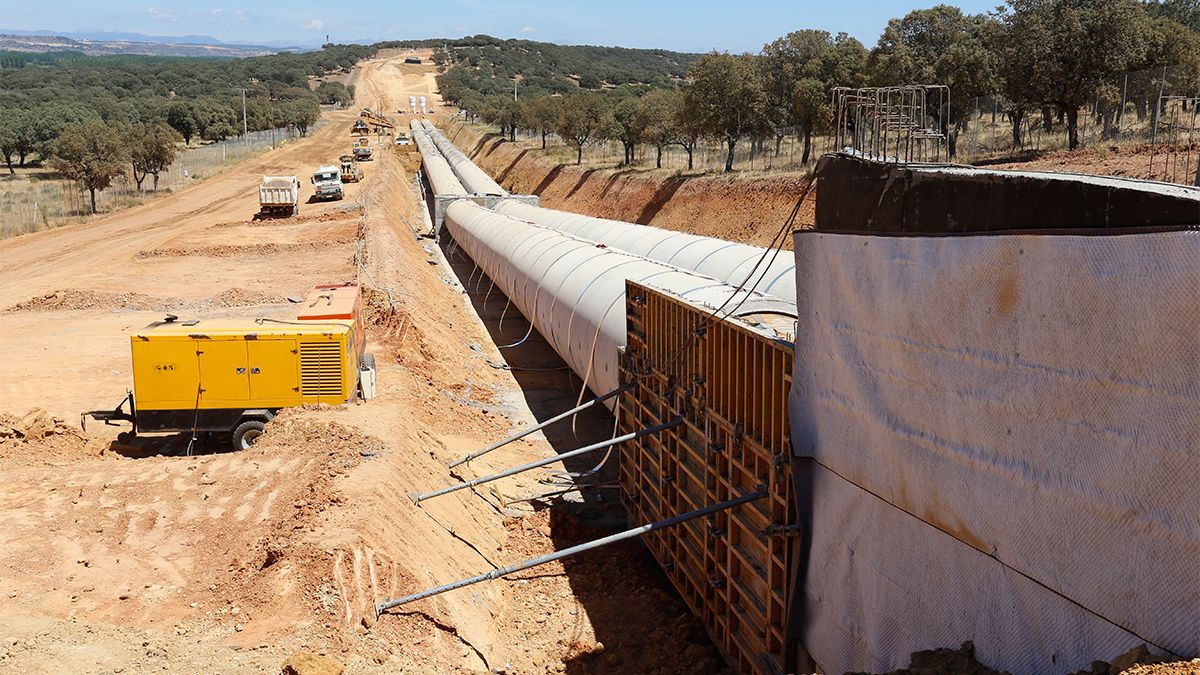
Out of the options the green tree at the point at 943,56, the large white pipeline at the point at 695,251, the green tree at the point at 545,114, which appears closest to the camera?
the large white pipeline at the point at 695,251

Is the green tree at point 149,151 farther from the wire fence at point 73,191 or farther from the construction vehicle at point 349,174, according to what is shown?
the construction vehicle at point 349,174

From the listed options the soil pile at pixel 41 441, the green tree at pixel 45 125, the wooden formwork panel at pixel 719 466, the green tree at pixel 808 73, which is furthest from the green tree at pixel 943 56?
the green tree at pixel 45 125

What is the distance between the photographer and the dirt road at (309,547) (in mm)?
8609

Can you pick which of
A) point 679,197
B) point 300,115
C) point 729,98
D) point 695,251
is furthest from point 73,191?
point 300,115

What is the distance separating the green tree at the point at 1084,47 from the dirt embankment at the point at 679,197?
924 cm

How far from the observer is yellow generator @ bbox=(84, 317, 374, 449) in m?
14.1

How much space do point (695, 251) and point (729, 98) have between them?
30.3m

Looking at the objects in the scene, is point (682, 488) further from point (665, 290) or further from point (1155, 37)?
point (1155, 37)

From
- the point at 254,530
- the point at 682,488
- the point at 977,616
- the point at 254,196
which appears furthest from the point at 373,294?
the point at 254,196

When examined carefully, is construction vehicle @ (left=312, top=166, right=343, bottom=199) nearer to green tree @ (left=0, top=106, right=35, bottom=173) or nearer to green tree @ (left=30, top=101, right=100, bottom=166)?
green tree @ (left=30, top=101, right=100, bottom=166)

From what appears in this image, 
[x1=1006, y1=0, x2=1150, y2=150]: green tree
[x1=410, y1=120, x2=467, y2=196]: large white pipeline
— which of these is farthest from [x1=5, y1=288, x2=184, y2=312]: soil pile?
[x1=1006, y1=0, x2=1150, y2=150]: green tree

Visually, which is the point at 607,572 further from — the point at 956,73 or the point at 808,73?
the point at 808,73

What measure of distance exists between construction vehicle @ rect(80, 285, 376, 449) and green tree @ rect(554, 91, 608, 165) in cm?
4839

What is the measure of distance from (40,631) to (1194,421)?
8990 mm
